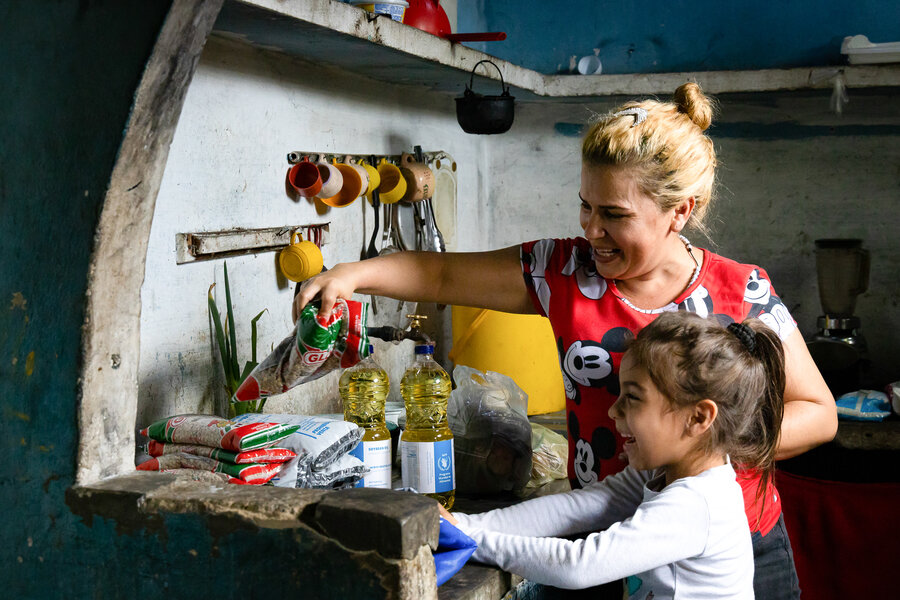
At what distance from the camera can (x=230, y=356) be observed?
6.24 ft

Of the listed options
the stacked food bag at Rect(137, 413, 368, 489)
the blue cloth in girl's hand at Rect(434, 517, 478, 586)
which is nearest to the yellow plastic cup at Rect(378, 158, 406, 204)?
the stacked food bag at Rect(137, 413, 368, 489)

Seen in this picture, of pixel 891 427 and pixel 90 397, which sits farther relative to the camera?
pixel 891 427

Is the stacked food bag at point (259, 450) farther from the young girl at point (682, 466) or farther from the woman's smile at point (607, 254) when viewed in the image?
the woman's smile at point (607, 254)

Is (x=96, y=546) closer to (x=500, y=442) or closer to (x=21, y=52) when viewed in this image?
(x=21, y=52)

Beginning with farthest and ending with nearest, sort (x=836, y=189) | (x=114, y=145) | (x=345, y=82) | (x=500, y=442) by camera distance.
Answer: (x=836, y=189) < (x=345, y=82) < (x=500, y=442) < (x=114, y=145)

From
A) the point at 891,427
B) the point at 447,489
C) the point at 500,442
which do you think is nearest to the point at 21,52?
the point at 447,489

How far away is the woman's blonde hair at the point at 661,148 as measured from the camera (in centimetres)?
161

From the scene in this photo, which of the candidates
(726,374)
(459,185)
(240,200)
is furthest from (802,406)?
(459,185)

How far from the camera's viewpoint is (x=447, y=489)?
5.41ft

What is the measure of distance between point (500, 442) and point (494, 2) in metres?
2.12

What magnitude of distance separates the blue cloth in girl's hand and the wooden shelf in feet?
3.13

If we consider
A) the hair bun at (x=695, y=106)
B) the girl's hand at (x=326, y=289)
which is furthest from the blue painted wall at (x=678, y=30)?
the girl's hand at (x=326, y=289)

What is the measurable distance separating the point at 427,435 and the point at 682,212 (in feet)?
2.15

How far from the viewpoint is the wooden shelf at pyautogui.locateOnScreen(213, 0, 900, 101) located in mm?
1732
